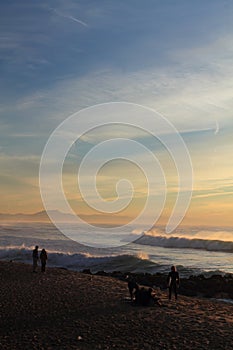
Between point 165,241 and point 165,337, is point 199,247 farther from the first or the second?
point 165,337

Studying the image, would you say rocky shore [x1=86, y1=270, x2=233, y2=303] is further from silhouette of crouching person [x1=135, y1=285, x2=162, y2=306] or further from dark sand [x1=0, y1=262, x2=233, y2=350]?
silhouette of crouching person [x1=135, y1=285, x2=162, y2=306]

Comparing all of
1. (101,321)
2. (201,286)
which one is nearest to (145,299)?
(101,321)

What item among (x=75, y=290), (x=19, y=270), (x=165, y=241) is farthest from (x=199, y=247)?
(x=75, y=290)

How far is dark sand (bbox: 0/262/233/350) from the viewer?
1241 centimetres

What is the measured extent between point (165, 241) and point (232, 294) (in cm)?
5816

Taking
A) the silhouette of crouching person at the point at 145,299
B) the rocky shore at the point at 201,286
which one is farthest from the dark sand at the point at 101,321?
the rocky shore at the point at 201,286

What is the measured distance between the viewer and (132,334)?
1324 cm

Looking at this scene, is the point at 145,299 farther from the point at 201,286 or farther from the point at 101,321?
the point at 201,286

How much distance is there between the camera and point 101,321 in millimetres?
14625

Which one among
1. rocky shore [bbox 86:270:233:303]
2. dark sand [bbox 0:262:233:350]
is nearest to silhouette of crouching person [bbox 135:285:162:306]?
dark sand [bbox 0:262:233:350]

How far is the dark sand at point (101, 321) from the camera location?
40.7 ft

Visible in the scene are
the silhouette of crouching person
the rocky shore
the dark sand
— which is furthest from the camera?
the rocky shore

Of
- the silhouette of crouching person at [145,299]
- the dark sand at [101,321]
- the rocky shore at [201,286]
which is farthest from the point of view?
the rocky shore at [201,286]

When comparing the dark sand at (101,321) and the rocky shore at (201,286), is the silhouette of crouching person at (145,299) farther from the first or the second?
the rocky shore at (201,286)
